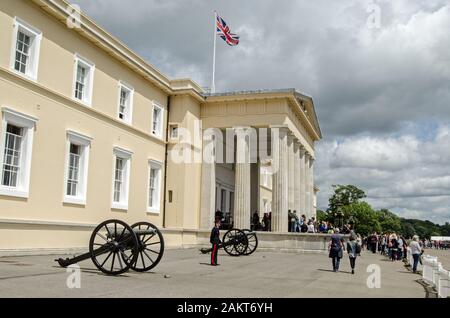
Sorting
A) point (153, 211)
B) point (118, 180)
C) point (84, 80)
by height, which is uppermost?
point (84, 80)

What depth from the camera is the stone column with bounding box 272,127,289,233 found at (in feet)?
94.7

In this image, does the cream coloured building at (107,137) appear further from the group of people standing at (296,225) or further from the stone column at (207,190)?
the group of people standing at (296,225)

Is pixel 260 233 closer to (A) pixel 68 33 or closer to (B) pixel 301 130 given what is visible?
(B) pixel 301 130

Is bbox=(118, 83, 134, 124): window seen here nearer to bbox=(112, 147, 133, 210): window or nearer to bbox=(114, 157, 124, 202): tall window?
bbox=(112, 147, 133, 210): window

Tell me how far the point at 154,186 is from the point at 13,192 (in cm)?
1157

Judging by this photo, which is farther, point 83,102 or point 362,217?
point 362,217

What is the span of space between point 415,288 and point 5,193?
1345cm

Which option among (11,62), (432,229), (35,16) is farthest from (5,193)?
(432,229)

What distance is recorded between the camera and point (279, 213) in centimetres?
2889

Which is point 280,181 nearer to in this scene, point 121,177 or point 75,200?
point 121,177

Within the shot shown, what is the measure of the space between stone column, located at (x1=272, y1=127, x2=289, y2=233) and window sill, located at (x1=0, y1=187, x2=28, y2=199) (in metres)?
16.1

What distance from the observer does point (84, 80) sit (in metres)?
21.1

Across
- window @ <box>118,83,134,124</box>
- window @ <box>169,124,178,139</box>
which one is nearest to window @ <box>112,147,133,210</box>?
window @ <box>118,83,134,124</box>

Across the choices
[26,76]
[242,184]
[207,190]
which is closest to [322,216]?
[242,184]
